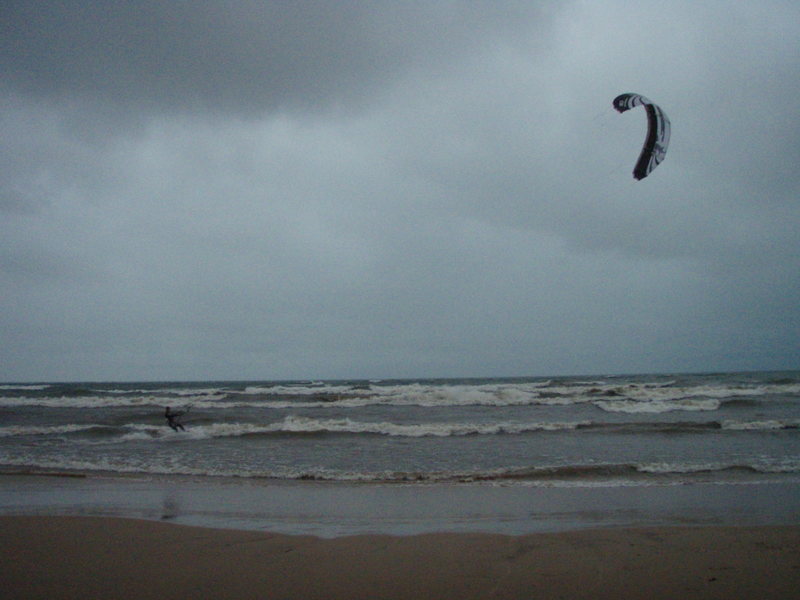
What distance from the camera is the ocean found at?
6.58 meters

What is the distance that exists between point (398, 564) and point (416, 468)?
6.03 metres

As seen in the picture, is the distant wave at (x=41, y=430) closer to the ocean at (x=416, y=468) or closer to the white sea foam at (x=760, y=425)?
the ocean at (x=416, y=468)

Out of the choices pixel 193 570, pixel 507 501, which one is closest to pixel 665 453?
pixel 507 501

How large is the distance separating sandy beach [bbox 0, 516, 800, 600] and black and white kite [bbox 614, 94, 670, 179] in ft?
15.0

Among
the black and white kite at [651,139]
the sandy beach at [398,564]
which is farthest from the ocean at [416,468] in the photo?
the black and white kite at [651,139]

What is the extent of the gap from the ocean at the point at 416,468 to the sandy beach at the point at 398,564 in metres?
0.74

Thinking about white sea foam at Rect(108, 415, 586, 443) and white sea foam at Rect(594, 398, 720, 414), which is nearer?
white sea foam at Rect(108, 415, 586, 443)

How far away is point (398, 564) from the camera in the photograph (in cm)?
438

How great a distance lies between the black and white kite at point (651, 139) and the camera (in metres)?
7.18

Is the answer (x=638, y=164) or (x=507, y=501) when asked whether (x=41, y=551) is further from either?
(x=638, y=164)

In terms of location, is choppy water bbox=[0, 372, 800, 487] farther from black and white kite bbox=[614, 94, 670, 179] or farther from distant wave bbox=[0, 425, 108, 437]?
black and white kite bbox=[614, 94, 670, 179]

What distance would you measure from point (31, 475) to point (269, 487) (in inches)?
188

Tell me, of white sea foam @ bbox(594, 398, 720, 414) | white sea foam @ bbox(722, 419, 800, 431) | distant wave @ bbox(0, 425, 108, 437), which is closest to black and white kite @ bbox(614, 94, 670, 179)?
white sea foam @ bbox(722, 419, 800, 431)

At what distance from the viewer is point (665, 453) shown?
36.6 ft
